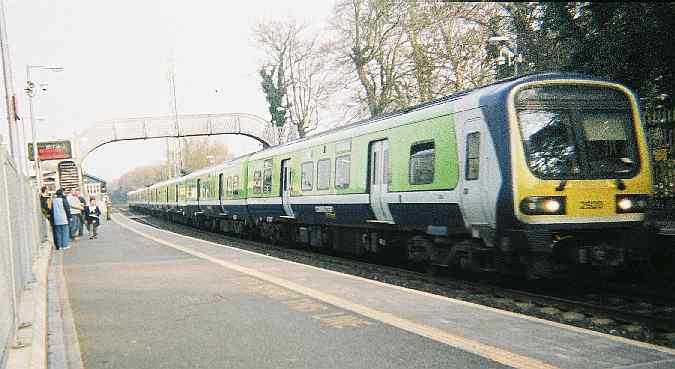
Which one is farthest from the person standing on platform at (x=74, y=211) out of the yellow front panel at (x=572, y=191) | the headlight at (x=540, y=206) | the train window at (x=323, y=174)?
the headlight at (x=540, y=206)

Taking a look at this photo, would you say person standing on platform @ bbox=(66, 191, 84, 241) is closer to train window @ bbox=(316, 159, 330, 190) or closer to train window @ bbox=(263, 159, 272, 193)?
train window @ bbox=(263, 159, 272, 193)

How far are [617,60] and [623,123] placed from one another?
11.8ft

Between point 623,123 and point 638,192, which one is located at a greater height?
point 623,123

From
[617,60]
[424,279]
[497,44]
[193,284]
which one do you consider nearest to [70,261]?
[193,284]

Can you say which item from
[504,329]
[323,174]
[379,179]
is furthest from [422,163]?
[504,329]

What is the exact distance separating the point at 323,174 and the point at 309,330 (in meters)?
8.88

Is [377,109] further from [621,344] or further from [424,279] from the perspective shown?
[621,344]

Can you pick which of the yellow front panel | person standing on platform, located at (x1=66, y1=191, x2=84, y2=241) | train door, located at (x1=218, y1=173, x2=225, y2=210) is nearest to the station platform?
the yellow front panel

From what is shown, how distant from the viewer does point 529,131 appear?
854 centimetres

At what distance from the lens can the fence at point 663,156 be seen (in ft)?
45.9

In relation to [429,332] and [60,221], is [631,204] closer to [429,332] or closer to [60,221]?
[429,332]

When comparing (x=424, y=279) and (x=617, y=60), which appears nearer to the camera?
(x=424, y=279)

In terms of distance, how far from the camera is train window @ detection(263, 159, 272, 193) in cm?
1866

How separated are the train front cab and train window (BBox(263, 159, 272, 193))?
10.8m
